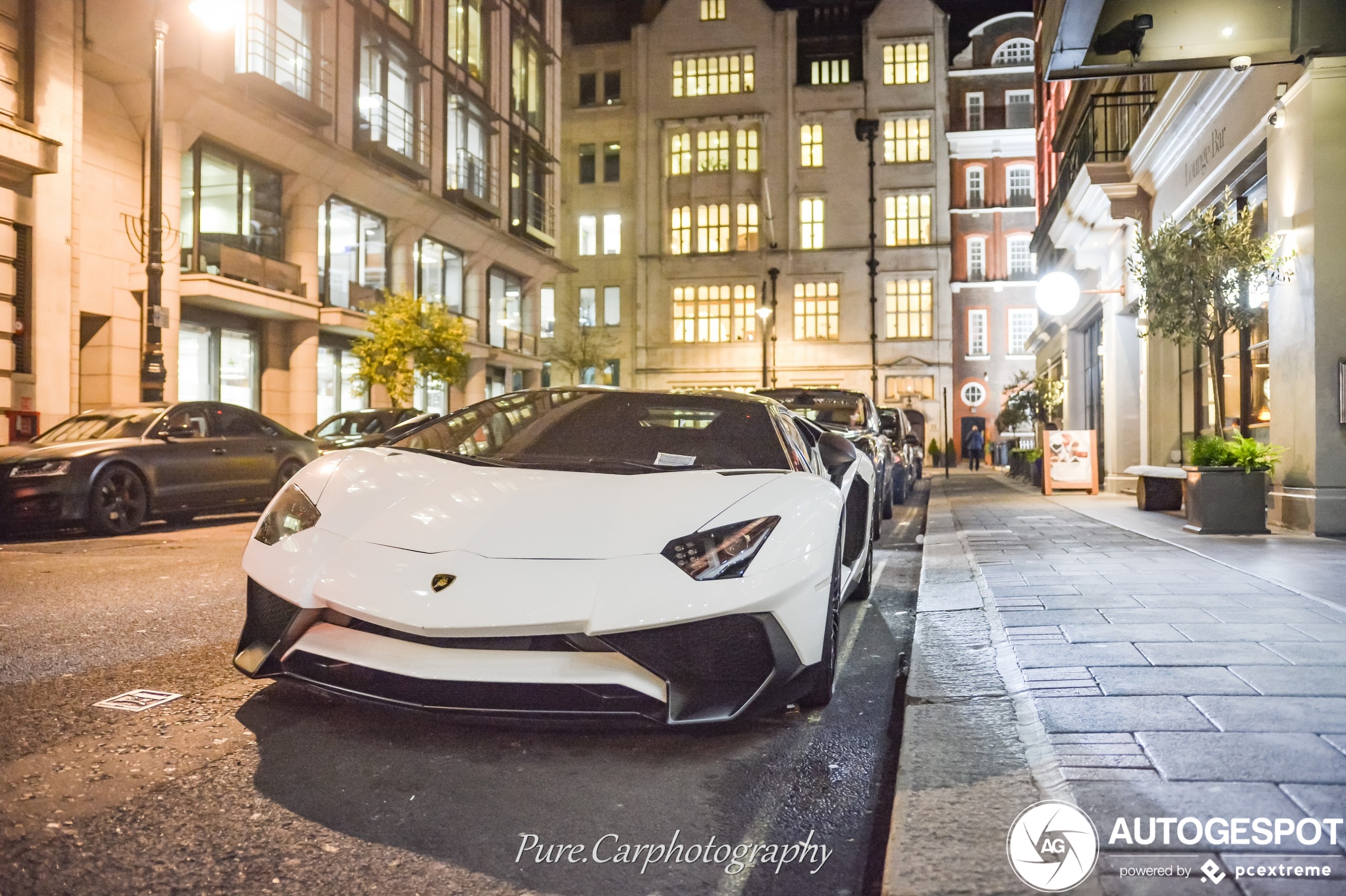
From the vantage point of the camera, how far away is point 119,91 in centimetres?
1959

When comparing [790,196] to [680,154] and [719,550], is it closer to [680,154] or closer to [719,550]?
[680,154]

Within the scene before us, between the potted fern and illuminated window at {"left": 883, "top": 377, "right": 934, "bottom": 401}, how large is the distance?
39.4 m

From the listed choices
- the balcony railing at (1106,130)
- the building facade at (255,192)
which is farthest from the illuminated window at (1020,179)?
the balcony railing at (1106,130)

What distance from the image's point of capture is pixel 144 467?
424 inches

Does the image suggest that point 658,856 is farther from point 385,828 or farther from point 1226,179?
point 1226,179

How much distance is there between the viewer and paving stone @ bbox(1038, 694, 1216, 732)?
329 centimetres

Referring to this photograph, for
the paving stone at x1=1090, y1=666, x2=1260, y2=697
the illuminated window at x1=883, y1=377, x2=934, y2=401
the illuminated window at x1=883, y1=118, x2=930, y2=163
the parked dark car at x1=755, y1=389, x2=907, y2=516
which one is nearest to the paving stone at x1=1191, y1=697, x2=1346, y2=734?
the paving stone at x1=1090, y1=666, x2=1260, y2=697

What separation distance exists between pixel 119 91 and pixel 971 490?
1802 centimetres

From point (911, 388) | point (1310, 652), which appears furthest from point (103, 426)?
point (911, 388)

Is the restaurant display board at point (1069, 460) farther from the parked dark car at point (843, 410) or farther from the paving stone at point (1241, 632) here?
the paving stone at point (1241, 632)

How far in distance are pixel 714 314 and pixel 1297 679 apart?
47.1m

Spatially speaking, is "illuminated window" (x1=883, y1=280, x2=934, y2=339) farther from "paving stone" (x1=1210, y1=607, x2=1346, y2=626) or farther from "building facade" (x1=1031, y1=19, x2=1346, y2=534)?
"paving stone" (x1=1210, y1=607, x2=1346, y2=626)

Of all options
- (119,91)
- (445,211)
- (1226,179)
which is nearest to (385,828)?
(1226,179)

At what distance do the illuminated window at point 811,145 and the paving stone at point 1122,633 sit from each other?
47.2 metres
